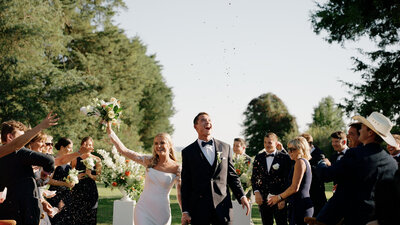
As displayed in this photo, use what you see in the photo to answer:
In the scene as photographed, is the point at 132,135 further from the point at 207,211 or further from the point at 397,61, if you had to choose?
the point at 207,211

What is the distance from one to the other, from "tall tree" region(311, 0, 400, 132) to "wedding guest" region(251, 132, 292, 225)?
51.6ft

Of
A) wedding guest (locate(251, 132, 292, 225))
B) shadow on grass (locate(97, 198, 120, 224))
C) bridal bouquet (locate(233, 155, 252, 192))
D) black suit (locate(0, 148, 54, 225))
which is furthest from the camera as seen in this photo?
shadow on grass (locate(97, 198, 120, 224))

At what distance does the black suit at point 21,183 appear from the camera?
5.24 meters

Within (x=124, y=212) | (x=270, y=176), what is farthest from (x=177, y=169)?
(x=124, y=212)

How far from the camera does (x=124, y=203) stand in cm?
1068

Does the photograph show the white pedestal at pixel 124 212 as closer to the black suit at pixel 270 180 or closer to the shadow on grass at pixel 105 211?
the shadow on grass at pixel 105 211

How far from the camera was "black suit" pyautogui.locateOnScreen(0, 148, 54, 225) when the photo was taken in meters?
5.24

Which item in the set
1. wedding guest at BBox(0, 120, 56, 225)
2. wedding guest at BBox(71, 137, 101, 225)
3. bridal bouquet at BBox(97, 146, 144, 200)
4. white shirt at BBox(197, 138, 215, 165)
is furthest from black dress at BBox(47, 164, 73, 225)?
white shirt at BBox(197, 138, 215, 165)

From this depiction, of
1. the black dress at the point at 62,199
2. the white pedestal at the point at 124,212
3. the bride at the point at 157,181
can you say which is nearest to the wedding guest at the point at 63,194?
the black dress at the point at 62,199

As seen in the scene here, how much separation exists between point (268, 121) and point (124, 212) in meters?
52.5

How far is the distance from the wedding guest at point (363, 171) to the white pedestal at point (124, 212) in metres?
6.68

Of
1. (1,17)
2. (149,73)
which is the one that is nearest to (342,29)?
(1,17)

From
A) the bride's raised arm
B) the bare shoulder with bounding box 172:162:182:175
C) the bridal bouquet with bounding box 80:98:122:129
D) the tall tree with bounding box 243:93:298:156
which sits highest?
the tall tree with bounding box 243:93:298:156

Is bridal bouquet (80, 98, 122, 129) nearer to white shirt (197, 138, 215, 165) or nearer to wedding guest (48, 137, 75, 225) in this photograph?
white shirt (197, 138, 215, 165)
